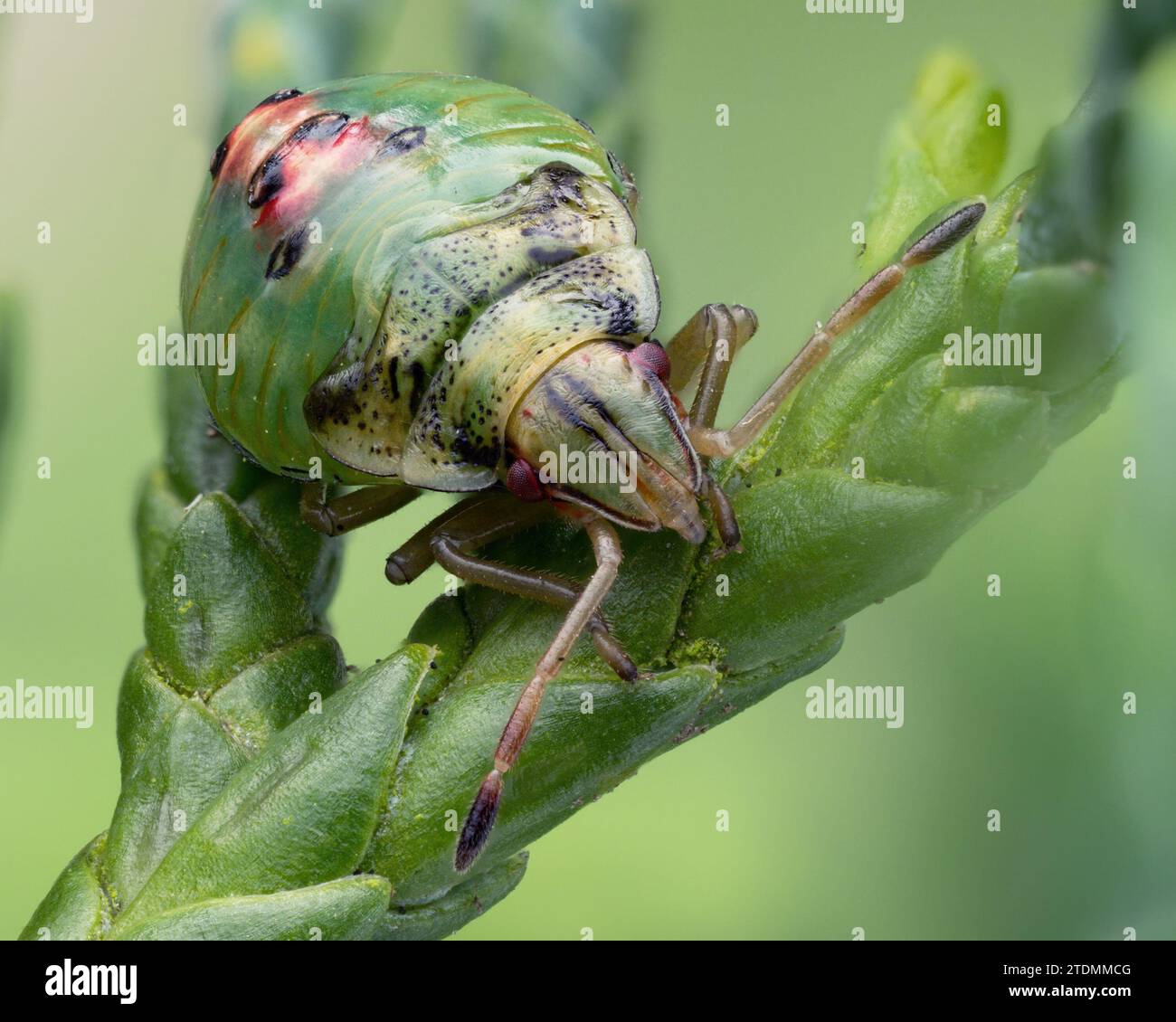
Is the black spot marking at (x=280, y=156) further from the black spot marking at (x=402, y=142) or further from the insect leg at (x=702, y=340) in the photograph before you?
the insect leg at (x=702, y=340)

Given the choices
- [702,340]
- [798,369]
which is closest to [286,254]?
[702,340]

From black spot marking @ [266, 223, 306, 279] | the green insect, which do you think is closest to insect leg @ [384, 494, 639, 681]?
the green insect

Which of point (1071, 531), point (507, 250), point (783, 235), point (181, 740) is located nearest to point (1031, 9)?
point (783, 235)

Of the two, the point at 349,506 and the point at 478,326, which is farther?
the point at 349,506

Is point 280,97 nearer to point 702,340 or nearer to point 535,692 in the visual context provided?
point 702,340

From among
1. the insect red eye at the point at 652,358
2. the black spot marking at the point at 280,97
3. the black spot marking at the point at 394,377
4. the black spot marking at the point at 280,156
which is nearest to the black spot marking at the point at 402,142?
the black spot marking at the point at 280,156

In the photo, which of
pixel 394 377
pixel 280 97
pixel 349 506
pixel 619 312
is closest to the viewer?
pixel 619 312

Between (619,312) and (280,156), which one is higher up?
(280,156)
